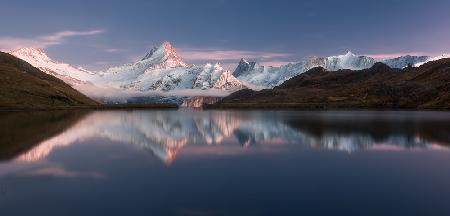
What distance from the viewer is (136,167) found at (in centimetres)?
5350

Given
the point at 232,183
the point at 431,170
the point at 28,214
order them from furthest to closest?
the point at 431,170 < the point at 232,183 < the point at 28,214

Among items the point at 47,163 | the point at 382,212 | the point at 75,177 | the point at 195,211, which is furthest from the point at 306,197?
the point at 47,163

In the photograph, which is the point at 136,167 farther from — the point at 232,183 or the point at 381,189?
the point at 381,189

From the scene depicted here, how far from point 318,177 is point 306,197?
31.3 ft

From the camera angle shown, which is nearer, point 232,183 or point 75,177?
point 232,183

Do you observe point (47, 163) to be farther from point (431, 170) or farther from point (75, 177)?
point (431, 170)

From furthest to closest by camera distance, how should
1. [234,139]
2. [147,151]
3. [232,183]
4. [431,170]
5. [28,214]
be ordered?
[234,139]
[147,151]
[431,170]
[232,183]
[28,214]

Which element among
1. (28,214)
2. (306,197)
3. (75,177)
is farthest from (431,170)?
(28,214)

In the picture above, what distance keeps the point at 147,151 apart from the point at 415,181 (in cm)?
3848

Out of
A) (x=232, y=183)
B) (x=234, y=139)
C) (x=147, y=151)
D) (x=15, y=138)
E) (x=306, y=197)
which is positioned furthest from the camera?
(x=234, y=139)

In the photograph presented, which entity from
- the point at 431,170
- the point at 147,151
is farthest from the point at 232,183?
the point at 147,151

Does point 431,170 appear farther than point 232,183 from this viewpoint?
Yes

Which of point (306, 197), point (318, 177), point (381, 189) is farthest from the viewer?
point (318, 177)

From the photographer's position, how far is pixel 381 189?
132 feet
